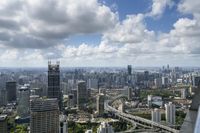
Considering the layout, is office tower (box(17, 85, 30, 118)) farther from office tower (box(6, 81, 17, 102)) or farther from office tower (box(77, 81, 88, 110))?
office tower (box(6, 81, 17, 102))

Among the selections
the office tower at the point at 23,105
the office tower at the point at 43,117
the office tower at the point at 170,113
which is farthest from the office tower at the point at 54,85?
the office tower at the point at 43,117

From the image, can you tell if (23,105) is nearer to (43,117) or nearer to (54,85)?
(54,85)

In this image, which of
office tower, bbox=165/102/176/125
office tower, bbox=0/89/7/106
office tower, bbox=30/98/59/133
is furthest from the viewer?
office tower, bbox=0/89/7/106

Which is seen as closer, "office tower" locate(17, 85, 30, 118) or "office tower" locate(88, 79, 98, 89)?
"office tower" locate(17, 85, 30, 118)

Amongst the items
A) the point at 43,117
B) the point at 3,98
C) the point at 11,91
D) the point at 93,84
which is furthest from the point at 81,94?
the point at 93,84

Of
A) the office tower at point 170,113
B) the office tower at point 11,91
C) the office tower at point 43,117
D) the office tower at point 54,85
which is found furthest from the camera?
the office tower at point 11,91

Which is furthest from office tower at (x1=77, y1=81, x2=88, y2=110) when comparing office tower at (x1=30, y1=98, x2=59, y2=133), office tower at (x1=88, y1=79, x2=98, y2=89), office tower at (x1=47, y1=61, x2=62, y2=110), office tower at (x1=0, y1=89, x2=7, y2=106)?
office tower at (x1=88, y1=79, x2=98, y2=89)

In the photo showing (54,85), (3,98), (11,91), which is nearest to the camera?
(54,85)

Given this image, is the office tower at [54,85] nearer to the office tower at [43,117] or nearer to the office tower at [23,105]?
the office tower at [23,105]
